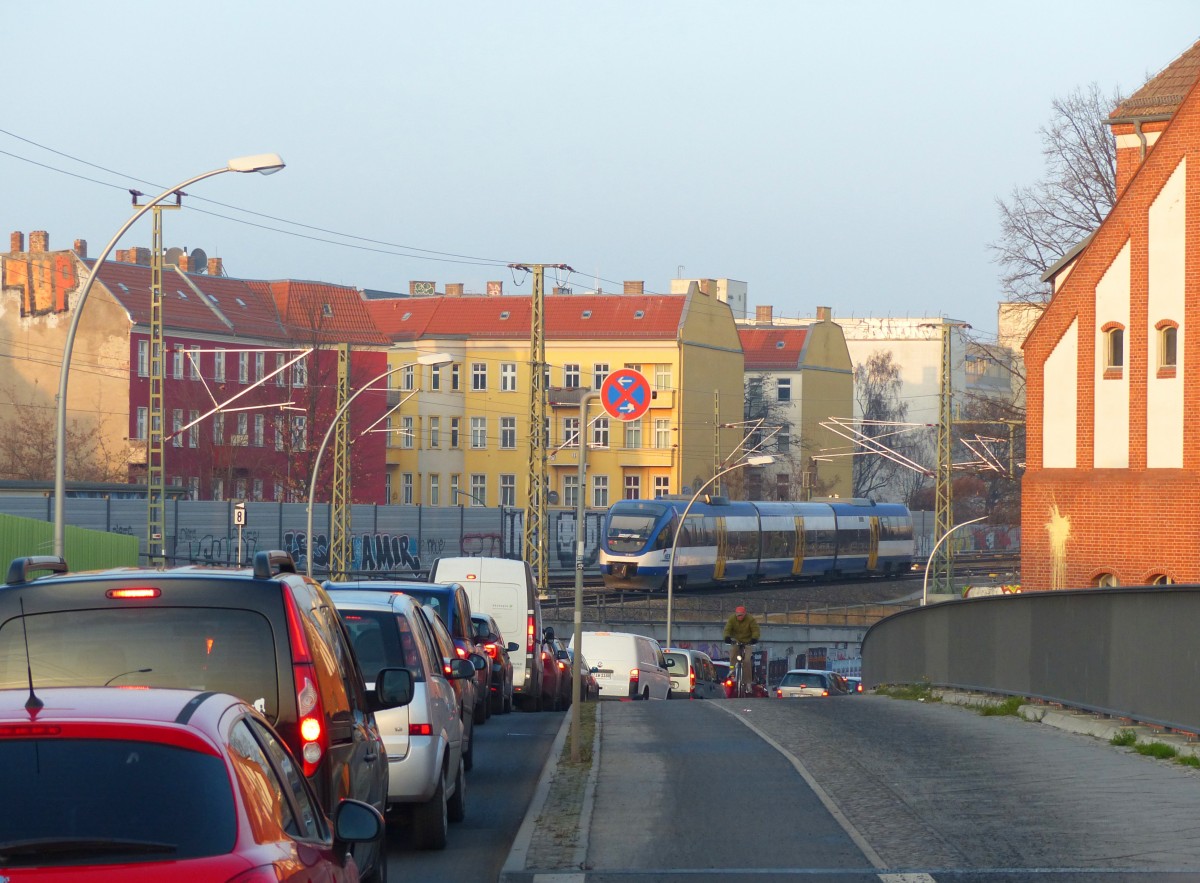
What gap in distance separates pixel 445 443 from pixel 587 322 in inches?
426

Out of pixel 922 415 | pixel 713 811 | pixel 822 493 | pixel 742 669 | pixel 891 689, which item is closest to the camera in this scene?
pixel 713 811

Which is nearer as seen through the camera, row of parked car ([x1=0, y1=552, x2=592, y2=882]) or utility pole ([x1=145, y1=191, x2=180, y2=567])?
row of parked car ([x1=0, y1=552, x2=592, y2=882])

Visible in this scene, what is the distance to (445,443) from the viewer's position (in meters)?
95.2

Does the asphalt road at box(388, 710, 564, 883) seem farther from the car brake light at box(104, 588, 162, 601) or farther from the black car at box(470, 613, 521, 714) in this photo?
the car brake light at box(104, 588, 162, 601)

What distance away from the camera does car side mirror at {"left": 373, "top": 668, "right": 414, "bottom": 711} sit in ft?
26.7

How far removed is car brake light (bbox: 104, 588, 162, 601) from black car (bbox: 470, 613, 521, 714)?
13343mm

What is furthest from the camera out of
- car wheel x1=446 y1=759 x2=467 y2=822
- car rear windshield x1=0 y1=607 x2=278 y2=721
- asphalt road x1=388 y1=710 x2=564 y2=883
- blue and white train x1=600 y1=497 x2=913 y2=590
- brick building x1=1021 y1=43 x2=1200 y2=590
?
blue and white train x1=600 y1=497 x2=913 y2=590

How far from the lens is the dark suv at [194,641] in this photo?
6.17m

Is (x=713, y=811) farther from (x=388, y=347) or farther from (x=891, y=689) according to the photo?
(x=388, y=347)

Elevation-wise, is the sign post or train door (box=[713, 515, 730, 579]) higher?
the sign post

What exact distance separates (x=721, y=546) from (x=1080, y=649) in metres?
48.2

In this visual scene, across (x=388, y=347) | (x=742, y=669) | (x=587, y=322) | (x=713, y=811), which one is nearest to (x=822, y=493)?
(x=587, y=322)

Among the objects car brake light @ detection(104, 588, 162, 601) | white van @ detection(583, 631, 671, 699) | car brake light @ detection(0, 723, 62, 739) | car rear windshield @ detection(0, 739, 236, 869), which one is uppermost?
car brake light @ detection(104, 588, 162, 601)

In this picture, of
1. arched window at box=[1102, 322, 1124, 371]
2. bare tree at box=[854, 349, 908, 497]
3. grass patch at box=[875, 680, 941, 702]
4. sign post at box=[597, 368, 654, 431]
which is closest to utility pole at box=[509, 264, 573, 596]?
arched window at box=[1102, 322, 1124, 371]
